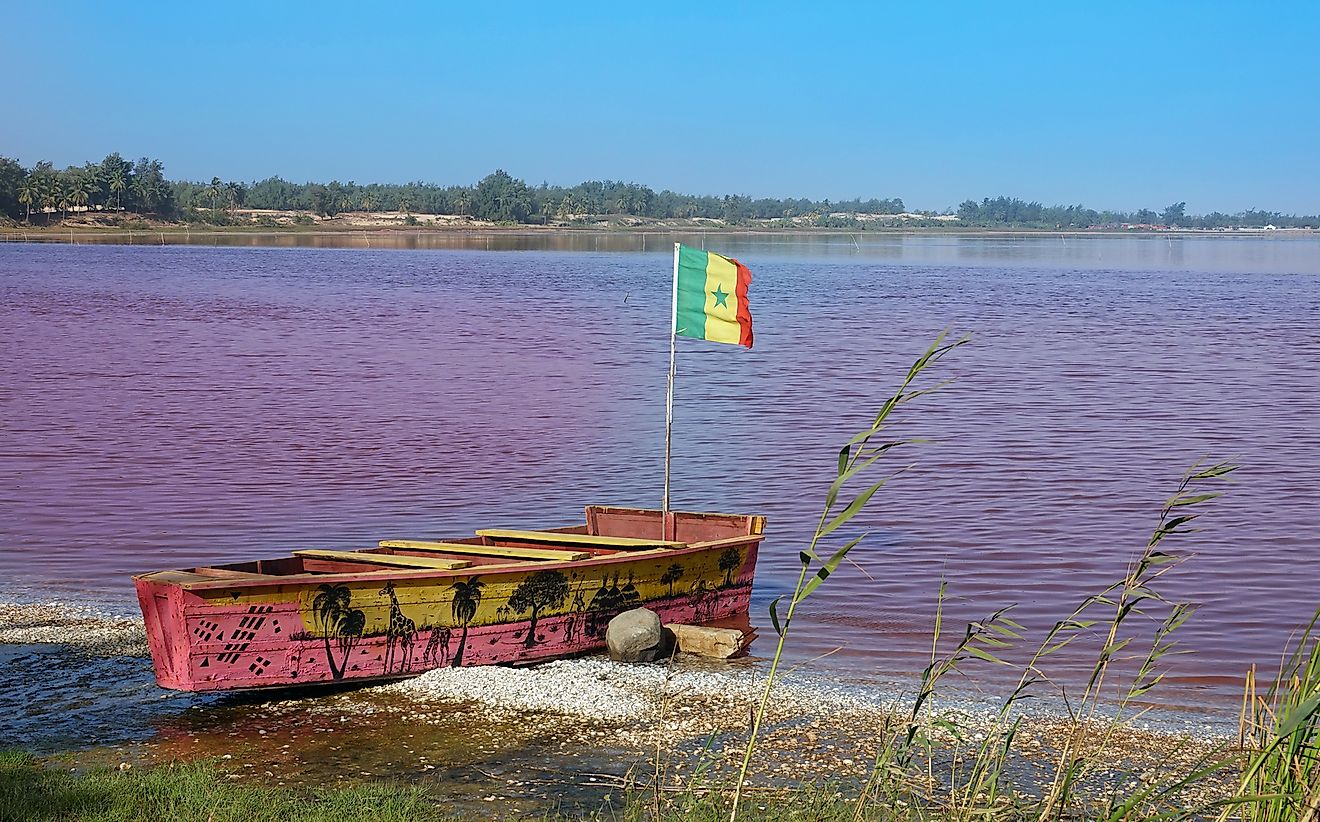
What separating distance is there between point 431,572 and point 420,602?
10.1 inches

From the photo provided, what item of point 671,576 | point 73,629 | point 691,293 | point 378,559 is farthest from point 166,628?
point 691,293

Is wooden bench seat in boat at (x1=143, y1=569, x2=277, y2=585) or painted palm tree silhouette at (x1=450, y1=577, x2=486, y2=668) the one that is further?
painted palm tree silhouette at (x1=450, y1=577, x2=486, y2=668)

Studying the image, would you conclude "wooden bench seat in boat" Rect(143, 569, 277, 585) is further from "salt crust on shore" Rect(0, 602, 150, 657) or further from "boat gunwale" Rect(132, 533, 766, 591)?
"salt crust on shore" Rect(0, 602, 150, 657)

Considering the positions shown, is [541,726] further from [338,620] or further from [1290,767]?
[1290,767]

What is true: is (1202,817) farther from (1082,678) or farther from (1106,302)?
(1106,302)

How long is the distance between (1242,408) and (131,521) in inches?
880

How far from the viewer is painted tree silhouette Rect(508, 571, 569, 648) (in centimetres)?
1134

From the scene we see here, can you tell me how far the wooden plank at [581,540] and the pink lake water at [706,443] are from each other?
1.55 m

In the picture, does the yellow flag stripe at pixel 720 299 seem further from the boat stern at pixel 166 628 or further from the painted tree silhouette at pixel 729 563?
the boat stern at pixel 166 628

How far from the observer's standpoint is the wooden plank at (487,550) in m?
12.1

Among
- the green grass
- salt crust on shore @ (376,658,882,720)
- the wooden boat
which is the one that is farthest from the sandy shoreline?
the green grass

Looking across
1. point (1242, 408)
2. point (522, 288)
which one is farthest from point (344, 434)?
point (522, 288)

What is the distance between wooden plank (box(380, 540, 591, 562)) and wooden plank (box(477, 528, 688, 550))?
42 centimetres

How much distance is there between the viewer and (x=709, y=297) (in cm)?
1372
